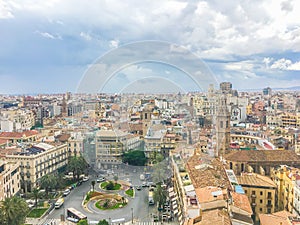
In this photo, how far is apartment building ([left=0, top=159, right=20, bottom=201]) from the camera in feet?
19.6

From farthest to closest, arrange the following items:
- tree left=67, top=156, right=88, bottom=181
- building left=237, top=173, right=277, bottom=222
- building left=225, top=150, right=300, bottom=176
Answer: tree left=67, top=156, right=88, bottom=181, building left=225, top=150, right=300, bottom=176, building left=237, top=173, right=277, bottom=222

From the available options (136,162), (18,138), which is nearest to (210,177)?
(136,162)

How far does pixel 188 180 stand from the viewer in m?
4.72

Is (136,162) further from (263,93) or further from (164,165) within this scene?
(263,93)

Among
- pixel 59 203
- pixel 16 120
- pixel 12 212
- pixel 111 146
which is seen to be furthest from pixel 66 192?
pixel 16 120

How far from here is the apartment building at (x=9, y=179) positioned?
19.6 feet

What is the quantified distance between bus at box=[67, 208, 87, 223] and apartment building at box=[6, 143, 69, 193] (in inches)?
78.7

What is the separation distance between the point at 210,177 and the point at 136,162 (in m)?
1.24

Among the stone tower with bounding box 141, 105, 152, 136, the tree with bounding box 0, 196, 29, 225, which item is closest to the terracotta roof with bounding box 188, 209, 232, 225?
the stone tower with bounding box 141, 105, 152, 136

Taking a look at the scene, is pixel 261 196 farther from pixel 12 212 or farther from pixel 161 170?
pixel 12 212

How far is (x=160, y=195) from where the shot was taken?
5.64 meters

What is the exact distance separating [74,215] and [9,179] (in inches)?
74.7

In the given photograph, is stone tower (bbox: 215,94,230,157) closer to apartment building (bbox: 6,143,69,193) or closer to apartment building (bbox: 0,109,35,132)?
apartment building (bbox: 6,143,69,193)

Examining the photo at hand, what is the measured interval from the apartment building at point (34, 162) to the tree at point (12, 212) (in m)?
2.38
